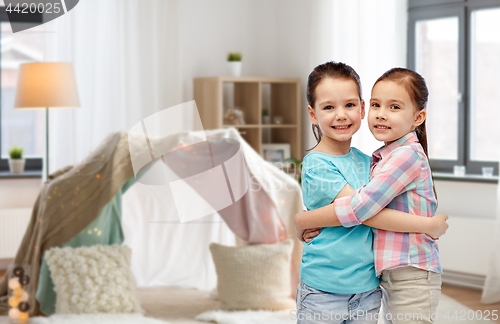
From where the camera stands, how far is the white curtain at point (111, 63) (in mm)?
3695

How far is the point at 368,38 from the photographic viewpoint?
11.8 feet

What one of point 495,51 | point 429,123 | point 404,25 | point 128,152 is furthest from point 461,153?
point 128,152

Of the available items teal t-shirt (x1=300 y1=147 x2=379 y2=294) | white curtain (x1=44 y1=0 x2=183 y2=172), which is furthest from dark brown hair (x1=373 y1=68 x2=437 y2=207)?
white curtain (x1=44 y1=0 x2=183 y2=172)

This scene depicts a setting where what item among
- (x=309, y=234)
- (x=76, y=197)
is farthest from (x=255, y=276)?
(x=309, y=234)

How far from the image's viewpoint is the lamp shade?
313 centimetres

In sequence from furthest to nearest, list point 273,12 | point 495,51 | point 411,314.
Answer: point 273,12 < point 495,51 < point 411,314

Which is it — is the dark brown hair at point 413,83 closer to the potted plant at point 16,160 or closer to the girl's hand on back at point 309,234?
the girl's hand on back at point 309,234

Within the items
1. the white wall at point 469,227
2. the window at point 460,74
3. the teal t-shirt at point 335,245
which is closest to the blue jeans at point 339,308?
the teal t-shirt at point 335,245

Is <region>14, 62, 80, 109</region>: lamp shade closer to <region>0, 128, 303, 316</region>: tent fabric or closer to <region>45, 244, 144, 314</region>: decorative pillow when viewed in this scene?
<region>0, 128, 303, 316</region>: tent fabric

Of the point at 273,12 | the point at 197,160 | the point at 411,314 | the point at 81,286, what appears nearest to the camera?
the point at 411,314

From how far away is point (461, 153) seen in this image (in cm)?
371

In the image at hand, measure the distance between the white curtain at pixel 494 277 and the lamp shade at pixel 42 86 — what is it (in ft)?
8.53

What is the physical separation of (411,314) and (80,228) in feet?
6.45

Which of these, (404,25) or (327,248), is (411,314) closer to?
(327,248)
